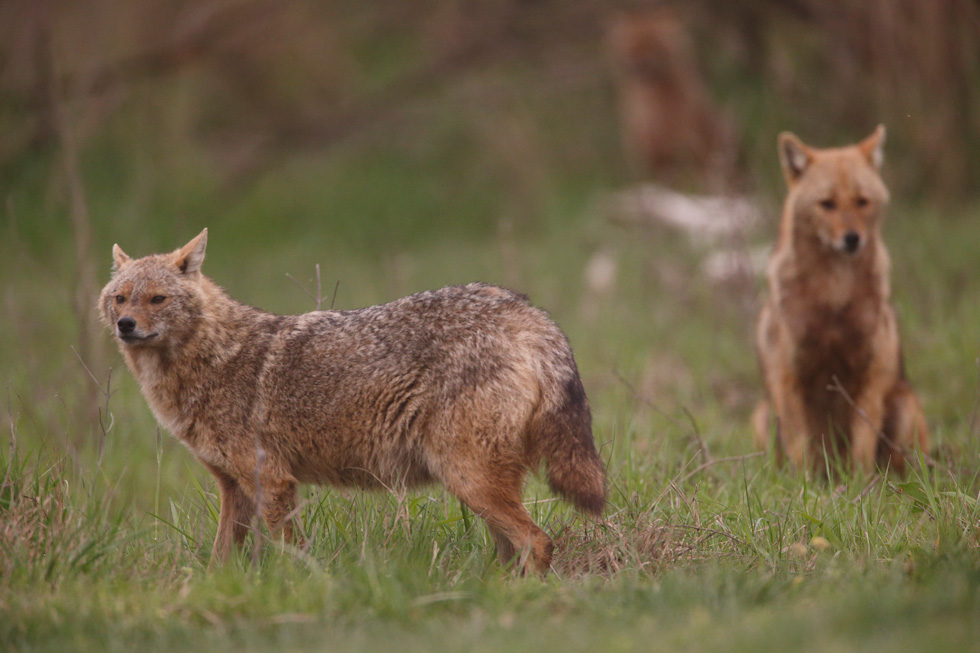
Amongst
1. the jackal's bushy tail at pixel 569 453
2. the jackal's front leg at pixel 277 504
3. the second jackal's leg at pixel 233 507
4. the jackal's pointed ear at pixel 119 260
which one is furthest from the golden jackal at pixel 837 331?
the jackal's pointed ear at pixel 119 260

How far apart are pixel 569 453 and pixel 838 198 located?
3434mm

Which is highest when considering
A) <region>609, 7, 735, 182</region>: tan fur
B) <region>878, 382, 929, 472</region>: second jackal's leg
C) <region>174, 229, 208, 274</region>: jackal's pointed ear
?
<region>609, 7, 735, 182</region>: tan fur

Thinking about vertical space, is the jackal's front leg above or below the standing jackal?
below

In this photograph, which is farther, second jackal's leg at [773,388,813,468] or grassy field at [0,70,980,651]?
second jackal's leg at [773,388,813,468]

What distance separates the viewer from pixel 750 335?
30.7 feet

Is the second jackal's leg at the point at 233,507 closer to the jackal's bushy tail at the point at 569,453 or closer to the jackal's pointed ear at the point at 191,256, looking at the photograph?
the jackal's pointed ear at the point at 191,256

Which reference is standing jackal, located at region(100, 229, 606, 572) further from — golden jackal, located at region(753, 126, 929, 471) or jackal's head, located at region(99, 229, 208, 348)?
golden jackal, located at region(753, 126, 929, 471)

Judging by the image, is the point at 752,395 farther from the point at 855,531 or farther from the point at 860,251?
the point at 855,531

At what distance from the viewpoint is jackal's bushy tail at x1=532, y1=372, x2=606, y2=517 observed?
4.25 m

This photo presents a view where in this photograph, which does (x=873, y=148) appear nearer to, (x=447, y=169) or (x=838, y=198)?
(x=838, y=198)

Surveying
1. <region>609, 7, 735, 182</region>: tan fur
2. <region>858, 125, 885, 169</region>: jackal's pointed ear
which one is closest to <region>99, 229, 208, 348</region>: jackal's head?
<region>858, 125, 885, 169</region>: jackal's pointed ear

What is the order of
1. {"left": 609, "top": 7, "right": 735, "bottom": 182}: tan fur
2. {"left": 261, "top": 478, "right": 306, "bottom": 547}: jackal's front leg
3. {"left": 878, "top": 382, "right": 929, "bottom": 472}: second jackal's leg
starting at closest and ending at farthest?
{"left": 261, "top": 478, "right": 306, "bottom": 547}: jackal's front leg → {"left": 878, "top": 382, "right": 929, "bottom": 472}: second jackal's leg → {"left": 609, "top": 7, "right": 735, "bottom": 182}: tan fur

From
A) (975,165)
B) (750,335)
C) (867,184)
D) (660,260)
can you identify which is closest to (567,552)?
(867,184)

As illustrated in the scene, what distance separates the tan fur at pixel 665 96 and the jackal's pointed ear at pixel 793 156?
10.9 metres
